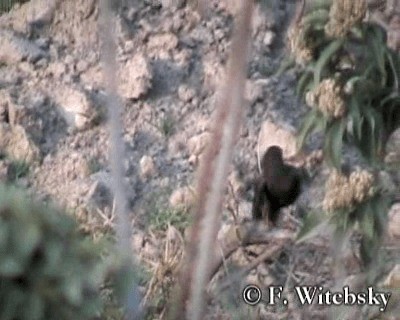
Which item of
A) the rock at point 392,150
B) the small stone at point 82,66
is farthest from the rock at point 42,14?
the rock at point 392,150

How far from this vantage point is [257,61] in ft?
15.4

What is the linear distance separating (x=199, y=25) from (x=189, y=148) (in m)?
0.59

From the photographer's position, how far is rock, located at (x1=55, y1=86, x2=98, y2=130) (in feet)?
15.2

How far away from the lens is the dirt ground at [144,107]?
427 centimetres

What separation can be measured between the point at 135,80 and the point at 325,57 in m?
1.91

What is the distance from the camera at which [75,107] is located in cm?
466

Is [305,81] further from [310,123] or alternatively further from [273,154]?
[273,154]

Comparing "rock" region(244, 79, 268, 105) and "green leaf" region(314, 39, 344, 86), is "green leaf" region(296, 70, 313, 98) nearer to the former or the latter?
"green leaf" region(314, 39, 344, 86)

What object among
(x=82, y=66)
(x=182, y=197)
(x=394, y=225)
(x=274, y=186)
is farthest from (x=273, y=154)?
(x=82, y=66)

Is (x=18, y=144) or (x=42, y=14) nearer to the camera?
(x=18, y=144)

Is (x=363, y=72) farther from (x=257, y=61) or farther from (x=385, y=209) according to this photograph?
(x=257, y=61)

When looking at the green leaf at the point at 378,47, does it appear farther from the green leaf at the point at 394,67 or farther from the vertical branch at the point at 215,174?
the vertical branch at the point at 215,174

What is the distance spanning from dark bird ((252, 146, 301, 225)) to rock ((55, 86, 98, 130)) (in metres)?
0.87

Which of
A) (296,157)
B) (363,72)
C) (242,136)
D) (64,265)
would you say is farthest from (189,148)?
(64,265)
